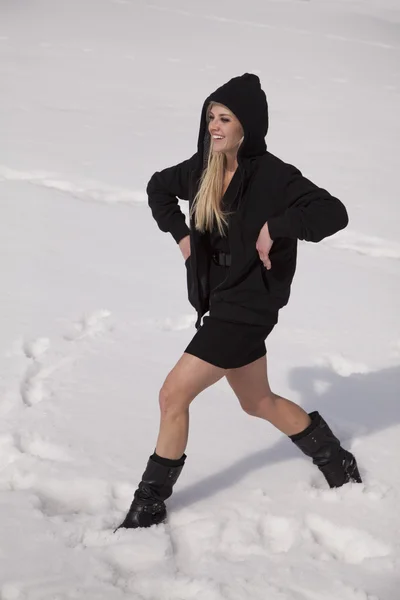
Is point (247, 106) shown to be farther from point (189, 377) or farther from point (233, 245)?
point (189, 377)

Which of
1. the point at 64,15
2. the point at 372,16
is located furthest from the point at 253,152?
the point at 372,16

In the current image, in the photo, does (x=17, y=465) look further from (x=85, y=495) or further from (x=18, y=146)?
(x=18, y=146)

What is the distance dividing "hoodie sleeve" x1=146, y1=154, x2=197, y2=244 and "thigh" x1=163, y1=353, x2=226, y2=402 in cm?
58

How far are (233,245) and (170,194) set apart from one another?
1.56 feet

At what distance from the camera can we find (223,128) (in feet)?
10.1

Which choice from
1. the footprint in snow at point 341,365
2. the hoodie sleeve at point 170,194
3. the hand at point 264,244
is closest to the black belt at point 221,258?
the hand at point 264,244

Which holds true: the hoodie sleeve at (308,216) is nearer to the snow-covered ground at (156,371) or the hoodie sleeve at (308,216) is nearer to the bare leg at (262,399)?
the bare leg at (262,399)

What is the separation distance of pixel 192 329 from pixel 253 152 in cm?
221

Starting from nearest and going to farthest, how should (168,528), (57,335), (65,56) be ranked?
(168,528) < (57,335) < (65,56)

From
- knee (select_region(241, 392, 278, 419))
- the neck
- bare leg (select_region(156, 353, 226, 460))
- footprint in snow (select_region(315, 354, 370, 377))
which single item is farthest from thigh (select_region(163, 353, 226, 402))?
footprint in snow (select_region(315, 354, 370, 377))

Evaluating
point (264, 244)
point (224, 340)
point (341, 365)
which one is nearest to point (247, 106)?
point (264, 244)

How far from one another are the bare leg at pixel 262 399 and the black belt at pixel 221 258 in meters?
0.40

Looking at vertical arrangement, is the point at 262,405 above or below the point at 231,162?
below

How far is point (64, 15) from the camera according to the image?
16.6 meters
